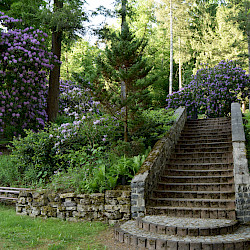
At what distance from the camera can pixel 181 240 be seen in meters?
4.66

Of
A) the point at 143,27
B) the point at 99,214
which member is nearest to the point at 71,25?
the point at 99,214

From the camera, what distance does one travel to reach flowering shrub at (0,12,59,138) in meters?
10.8

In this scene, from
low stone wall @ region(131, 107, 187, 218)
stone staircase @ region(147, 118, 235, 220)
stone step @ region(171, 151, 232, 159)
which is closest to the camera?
stone staircase @ region(147, 118, 235, 220)

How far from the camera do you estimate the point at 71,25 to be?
1153 cm

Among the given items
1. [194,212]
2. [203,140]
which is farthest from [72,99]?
[194,212]

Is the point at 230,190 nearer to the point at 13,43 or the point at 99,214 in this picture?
the point at 99,214

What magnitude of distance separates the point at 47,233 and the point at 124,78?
3867 millimetres

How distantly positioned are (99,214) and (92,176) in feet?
3.42

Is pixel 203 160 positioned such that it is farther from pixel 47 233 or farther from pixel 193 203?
pixel 47 233

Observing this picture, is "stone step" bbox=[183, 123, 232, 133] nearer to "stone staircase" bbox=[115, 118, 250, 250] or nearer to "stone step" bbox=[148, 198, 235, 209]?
"stone staircase" bbox=[115, 118, 250, 250]

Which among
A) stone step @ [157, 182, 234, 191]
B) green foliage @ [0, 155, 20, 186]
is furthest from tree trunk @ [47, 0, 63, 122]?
stone step @ [157, 182, 234, 191]

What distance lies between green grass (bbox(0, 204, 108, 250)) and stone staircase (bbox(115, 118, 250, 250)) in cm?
61

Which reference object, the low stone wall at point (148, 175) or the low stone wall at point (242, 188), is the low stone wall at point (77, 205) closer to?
the low stone wall at point (148, 175)

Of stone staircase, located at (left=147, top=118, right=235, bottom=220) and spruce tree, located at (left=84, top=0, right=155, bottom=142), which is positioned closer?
stone staircase, located at (left=147, top=118, right=235, bottom=220)
